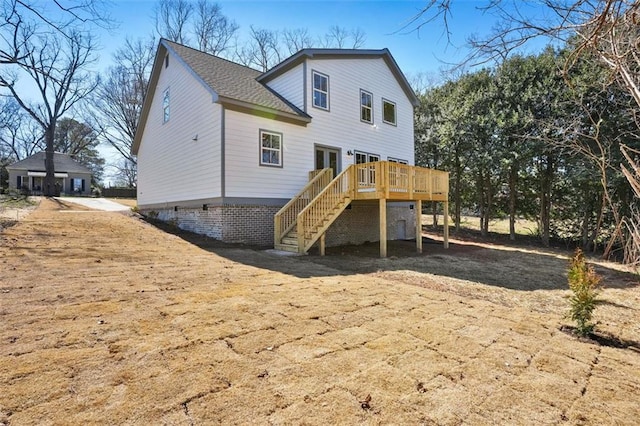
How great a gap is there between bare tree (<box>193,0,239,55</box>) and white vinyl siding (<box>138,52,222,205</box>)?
575 inches

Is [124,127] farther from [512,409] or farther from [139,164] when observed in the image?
[512,409]

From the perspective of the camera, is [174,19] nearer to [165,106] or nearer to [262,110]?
[165,106]

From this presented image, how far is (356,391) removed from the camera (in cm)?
251

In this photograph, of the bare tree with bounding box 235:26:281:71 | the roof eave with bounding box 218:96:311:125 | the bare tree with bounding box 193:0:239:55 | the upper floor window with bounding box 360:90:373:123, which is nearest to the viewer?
the roof eave with bounding box 218:96:311:125

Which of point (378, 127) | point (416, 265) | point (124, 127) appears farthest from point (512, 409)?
point (124, 127)

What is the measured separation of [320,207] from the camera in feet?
33.3

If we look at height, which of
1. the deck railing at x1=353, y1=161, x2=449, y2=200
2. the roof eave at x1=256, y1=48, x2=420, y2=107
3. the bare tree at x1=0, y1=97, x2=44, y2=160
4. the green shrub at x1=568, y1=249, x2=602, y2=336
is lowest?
the green shrub at x1=568, y1=249, x2=602, y2=336

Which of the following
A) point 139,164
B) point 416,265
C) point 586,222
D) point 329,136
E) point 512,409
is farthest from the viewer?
point 139,164

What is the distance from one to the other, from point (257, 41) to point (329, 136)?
1884 centimetres

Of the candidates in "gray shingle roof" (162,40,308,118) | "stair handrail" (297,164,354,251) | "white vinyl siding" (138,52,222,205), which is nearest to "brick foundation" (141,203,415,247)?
"white vinyl siding" (138,52,222,205)

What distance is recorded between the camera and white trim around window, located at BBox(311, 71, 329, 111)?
13.0 metres

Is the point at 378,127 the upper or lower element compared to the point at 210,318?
upper

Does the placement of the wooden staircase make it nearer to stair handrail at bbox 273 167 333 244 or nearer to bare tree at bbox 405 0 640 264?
stair handrail at bbox 273 167 333 244

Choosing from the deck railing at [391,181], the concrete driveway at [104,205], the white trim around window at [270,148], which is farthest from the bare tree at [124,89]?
the deck railing at [391,181]
